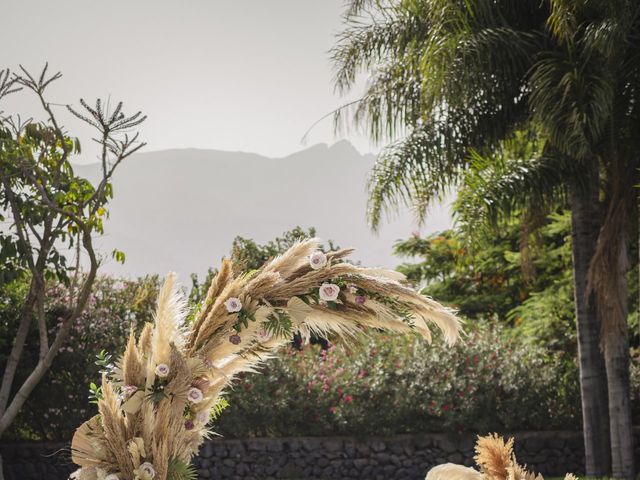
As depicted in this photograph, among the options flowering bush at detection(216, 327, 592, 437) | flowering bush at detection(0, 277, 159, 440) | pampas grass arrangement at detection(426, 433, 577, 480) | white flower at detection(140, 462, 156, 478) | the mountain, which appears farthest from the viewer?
the mountain

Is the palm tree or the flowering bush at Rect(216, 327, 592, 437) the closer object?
the palm tree

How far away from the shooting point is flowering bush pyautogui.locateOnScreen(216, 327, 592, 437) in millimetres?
12359

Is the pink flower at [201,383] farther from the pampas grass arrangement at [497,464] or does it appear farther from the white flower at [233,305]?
the pampas grass arrangement at [497,464]

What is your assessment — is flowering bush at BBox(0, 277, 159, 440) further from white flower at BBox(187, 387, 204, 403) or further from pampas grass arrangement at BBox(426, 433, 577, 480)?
pampas grass arrangement at BBox(426, 433, 577, 480)

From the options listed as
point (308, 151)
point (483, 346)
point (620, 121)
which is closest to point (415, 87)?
point (620, 121)

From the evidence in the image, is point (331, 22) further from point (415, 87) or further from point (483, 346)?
point (483, 346)

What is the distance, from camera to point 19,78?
9.73 metres

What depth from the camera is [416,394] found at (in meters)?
12.4

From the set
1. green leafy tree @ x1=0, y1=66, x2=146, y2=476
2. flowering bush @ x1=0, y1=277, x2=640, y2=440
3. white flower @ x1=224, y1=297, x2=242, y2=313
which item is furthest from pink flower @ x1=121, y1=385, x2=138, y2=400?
flowering bush @ x1=0, y1=277, x2=640, y2=440

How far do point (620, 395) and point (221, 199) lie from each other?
127978 mm

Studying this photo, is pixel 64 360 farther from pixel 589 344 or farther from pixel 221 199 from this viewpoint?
pixel 221 199

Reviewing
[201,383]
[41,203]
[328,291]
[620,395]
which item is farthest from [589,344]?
[201,383]

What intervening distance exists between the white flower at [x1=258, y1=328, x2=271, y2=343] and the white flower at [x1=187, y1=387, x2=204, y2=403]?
401mm

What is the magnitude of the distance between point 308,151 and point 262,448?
150554 mm
